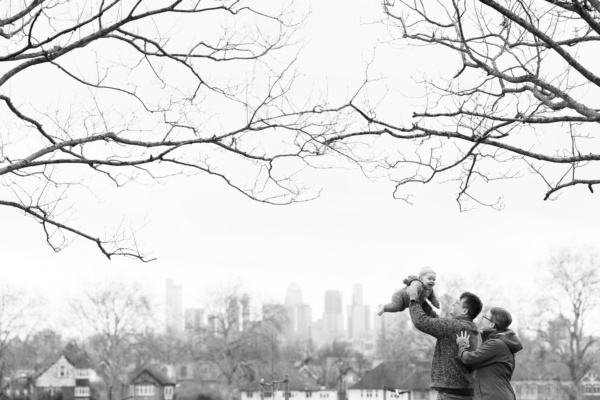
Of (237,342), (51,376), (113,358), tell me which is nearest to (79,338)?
(113,358)

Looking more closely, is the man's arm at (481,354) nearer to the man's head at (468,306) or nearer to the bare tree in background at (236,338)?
the man's head at (468,306)

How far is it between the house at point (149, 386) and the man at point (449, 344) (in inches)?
2720

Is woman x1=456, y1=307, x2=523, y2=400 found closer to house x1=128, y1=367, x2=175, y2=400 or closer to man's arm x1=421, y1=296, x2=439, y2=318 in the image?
man's arm x1=421, y1=296, x2=439, y2=318

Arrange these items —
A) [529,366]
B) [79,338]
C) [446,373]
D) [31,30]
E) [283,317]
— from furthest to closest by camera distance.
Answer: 1. [283,317]
2. [79,338]
3. [529,366]
4. [31,30]
5. [446,373]

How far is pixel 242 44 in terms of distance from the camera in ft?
33.4

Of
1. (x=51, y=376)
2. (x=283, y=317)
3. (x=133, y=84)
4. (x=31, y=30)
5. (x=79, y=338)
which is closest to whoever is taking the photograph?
(x=31, y=30)

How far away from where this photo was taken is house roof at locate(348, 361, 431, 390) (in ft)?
196

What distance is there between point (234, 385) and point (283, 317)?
Answer: 694cm

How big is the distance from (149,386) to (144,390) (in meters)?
0.64

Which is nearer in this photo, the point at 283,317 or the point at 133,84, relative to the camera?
the point at 133,84

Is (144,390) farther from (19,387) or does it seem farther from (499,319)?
(499,319)

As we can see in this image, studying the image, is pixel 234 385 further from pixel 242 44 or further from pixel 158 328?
pixel 242 44

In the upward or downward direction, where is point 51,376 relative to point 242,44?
downward

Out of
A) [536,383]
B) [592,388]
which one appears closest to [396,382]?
[536,383]
